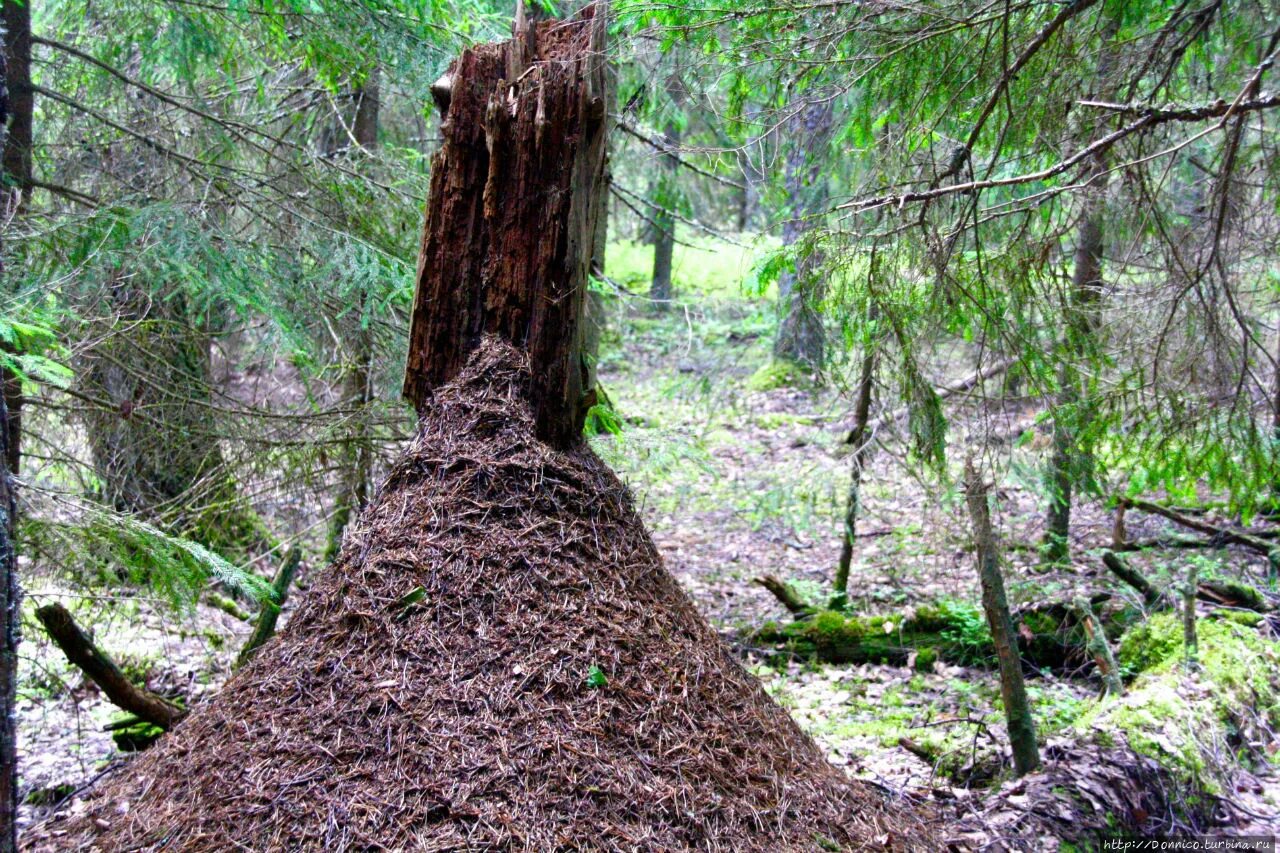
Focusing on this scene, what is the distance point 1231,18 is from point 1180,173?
2.19 metres

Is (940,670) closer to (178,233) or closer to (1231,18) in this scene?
(1231,18)

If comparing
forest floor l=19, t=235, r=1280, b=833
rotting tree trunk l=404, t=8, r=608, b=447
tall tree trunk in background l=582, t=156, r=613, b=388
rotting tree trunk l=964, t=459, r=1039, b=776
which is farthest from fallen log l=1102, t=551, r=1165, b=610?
rotting tree trunk l=404, t=8, r=608, b=447

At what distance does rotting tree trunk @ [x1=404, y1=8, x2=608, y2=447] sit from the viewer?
379cm

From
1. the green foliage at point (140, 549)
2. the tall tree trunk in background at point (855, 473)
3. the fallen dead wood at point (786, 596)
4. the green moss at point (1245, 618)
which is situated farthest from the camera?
the fallen dead wood at point (786, 596)

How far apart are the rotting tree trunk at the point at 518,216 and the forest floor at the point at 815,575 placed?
3.64 feet

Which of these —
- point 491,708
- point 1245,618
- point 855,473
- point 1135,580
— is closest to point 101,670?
point 491,708

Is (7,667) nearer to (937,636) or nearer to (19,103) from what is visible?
(19,103)

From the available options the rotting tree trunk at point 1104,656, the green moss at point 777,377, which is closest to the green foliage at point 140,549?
the rotting tree trunk at point 1104,656

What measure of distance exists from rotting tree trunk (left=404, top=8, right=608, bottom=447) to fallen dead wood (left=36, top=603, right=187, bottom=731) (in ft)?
7.74

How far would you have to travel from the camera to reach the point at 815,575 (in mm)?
9477

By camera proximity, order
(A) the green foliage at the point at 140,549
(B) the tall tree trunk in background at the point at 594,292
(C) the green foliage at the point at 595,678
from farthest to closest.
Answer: (A) the green foliage at the point at 140,549, (B) the tall tree trunk in background at the point at 594,292, (C) the green foliage at the point at 595,678

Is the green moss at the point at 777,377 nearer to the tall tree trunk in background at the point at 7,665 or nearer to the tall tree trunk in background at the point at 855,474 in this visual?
the tall tree trunk in background at the point at 855,474

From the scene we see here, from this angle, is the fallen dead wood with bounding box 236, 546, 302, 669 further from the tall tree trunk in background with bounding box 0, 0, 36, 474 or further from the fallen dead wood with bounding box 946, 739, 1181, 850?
the fallen dead wood with bounding box 946, 739, 1181, 850

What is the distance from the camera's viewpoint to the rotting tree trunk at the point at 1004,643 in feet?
15.0
